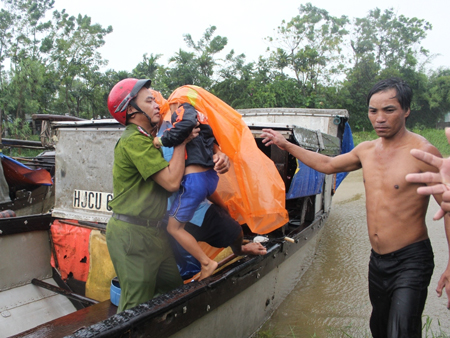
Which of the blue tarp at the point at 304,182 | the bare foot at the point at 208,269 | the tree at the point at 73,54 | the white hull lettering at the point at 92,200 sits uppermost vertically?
the tree at the point at 73,54

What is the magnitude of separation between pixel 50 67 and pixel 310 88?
1725 centimetres

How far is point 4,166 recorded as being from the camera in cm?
542

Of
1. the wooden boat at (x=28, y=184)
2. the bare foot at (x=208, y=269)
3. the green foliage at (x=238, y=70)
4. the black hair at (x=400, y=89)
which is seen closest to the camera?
the black hair at (x=400, y=89)

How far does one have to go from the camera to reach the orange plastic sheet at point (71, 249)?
11.3ft

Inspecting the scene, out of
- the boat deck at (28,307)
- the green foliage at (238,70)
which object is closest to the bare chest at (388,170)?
the boat deck at (28,307)

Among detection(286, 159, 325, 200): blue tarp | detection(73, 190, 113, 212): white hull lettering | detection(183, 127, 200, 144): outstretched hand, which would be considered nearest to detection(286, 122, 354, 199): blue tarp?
detection(286, 159, 325, 200): blue tarp

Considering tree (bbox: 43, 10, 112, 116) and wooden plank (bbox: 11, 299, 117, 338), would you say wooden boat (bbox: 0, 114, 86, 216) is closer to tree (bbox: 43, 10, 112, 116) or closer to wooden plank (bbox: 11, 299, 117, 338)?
wooden plank (bbox: 11, 299, 117, 338)

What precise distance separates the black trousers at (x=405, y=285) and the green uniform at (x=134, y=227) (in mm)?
1396

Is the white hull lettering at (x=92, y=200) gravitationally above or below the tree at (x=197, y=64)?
below

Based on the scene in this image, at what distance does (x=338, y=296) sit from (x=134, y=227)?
364cm

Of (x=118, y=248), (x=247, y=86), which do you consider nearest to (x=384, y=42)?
(x=247, y=86)

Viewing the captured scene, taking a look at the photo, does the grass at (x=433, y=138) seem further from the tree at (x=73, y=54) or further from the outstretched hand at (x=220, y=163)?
the outstretched hand at (x=220, y=163)

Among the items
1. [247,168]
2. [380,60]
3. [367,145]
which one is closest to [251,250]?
[247,168]

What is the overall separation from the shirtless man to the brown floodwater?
90 cm
